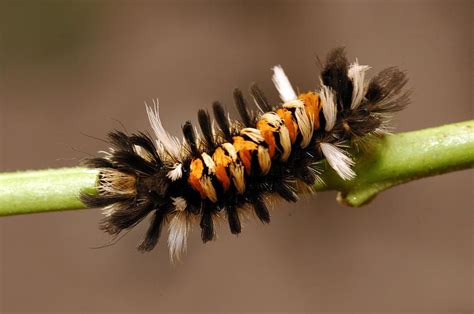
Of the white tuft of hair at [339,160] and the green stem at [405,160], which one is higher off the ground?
the white tuft of hair at [339,160]

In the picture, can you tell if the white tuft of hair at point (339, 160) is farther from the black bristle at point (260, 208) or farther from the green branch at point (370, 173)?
the black bristle at point (260, 208)

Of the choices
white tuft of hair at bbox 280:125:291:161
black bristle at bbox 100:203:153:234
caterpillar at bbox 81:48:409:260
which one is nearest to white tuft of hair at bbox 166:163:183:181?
caterpillar at bbox 81:48:409:260

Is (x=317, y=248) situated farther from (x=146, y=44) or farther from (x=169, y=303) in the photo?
(x=146, y=44)

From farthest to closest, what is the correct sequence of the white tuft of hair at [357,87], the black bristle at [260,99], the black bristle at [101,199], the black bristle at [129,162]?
the black bristle at [260,99] → the white tuft of hair at [357,87] → the black bristle at [129,162] → the black bristle at [101,199]

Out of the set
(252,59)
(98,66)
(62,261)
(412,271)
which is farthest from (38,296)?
(412,271)

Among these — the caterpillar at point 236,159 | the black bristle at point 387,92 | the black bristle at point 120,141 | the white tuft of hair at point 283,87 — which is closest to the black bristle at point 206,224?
the caterpillar at point 236,159

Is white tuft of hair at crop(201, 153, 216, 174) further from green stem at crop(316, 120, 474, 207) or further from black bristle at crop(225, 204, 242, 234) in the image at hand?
green stem at crop(316, 120, 474, 207)

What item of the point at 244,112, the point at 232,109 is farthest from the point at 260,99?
the point at 232,109

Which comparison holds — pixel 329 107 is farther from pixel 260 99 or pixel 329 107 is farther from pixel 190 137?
pixel 190 137
